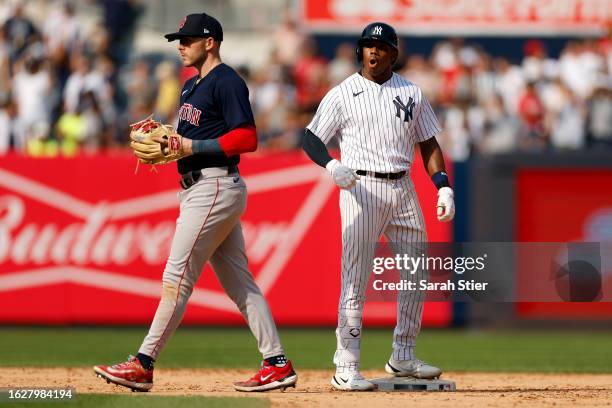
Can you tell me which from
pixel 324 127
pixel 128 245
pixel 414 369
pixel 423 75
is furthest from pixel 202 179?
pixel 423 75

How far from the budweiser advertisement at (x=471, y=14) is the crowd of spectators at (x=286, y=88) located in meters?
0.32

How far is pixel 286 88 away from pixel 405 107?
8714mm

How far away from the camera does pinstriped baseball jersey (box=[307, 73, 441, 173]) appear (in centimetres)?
729

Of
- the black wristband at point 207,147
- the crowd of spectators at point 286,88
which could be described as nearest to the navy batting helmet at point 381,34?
the black wristband at point 207,147

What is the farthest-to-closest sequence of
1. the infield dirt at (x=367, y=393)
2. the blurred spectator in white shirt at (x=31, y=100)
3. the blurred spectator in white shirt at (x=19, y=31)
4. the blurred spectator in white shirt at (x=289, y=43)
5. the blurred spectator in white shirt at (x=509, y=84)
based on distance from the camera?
the blurred spectator in white shirt at (x=289, y=43) < the blurred spectator in white shirt at (x=19, y=31) < the blurred spectator in white shirt at (x=509, y=84) < the blurred spectator in white shirt at (x=31, y=100) < the infield dirt at (x=367, y=393)

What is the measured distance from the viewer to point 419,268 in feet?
24.8

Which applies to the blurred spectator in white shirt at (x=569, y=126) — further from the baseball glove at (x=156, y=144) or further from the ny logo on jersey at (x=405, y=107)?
the baseball glove at (x=156, y=144)

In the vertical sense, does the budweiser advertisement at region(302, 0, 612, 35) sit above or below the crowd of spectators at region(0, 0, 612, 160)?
above

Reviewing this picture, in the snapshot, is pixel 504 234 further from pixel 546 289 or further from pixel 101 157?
pixel 546 289

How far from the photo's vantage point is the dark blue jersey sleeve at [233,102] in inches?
278

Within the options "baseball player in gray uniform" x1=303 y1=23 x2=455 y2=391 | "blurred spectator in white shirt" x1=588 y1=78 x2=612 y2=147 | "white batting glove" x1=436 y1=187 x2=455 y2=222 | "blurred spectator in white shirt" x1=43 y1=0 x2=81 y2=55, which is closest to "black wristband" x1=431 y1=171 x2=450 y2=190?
"baseball player in gray uniform" x1=303 y1=23 x2=455 y2=391

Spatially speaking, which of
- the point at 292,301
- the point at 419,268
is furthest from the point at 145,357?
the point at 292,301

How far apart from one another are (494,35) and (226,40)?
12.6 ft

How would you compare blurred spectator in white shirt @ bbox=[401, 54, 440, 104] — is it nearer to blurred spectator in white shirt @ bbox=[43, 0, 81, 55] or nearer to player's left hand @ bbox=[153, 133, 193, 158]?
blurred spectator in white shirt @ bbox=[43, 0, 81, 55]
